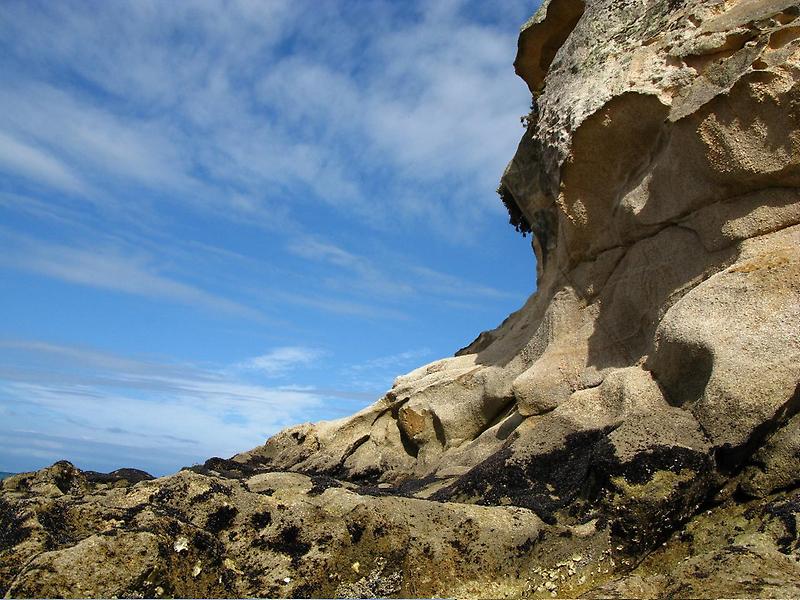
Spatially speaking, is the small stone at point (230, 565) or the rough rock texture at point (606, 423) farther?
the small stone at point (230, 565)

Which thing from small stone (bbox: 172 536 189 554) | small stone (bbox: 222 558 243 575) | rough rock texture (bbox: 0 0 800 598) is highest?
rough rock texture (bbox: 0 0 800 598)

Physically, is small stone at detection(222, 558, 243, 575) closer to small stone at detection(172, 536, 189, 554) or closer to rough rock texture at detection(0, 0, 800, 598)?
rough rock texture at detection(0, 0, 800, 598)

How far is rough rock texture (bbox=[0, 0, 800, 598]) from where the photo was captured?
5656mm

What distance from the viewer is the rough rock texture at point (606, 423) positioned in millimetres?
5656

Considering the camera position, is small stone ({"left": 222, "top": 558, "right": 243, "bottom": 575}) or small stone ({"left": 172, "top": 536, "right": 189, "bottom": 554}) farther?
small stone ({"left": 222, "top": 558, "right": 243, "bottom": 575})

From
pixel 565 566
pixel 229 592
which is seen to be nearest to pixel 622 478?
pixel 565 566

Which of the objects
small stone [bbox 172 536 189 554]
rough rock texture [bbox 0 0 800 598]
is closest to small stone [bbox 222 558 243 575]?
rough rock texture [bbox 0 0 800 598]

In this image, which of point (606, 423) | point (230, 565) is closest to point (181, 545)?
point (230, 565)

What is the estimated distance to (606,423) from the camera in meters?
8.01

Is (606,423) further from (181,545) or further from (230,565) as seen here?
(181,545)

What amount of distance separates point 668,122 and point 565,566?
6000mm

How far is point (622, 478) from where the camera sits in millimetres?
6445

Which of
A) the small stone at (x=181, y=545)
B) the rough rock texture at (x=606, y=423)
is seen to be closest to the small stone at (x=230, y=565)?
the rough rock texture at (x=606, y=423)

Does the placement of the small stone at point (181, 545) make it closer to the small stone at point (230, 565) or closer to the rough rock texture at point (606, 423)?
the rough rock texture at point (606, 423)
